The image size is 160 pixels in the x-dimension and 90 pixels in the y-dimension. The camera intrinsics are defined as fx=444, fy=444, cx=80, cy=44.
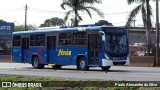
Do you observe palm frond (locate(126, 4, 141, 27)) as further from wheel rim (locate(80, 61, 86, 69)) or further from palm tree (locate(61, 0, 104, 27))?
wheel rim (locate(80, 61, 86, 69))

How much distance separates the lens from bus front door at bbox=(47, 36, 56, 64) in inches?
1216

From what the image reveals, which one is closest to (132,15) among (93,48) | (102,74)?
(93,48)

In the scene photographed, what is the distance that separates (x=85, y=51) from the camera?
1102 inches

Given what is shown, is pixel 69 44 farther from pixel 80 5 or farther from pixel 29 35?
pixel 80 5

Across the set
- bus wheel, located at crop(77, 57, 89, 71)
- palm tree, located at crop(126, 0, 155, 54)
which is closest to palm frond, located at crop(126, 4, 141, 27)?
palm tree, located at crop(126, 0, 155, 54)

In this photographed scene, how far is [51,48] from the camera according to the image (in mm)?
31141

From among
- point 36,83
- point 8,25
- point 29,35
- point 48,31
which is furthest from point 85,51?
point 8,25

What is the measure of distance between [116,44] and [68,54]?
3.57m

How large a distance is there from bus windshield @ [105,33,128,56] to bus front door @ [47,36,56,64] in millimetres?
4849

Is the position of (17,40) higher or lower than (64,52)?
higher

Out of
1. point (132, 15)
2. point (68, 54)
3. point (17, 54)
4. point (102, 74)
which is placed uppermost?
point (132, 15)

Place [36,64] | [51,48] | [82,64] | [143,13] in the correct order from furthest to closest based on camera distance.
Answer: [143,13]
[36,64]
[51,48]
[82,64]

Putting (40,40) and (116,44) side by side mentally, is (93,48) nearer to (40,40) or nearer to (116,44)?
(116,44)

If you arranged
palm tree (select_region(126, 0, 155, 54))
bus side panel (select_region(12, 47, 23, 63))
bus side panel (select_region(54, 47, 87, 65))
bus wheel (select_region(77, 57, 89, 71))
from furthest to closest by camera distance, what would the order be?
palm tree (select_region(126, 0, 155, 54)), bus side panel (select_region(12, 47, 23, 63)), bus side panel (select_region(54, 47, 87, 65)), bus wheel (select_region(77, 57, 89, 71))
